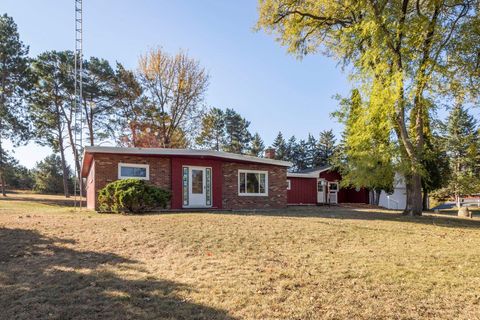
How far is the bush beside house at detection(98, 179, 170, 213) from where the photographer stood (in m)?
12.2

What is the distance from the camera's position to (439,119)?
1486 cm

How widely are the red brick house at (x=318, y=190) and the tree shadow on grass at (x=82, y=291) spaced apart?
795 inches

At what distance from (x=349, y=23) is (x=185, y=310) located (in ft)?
51.2

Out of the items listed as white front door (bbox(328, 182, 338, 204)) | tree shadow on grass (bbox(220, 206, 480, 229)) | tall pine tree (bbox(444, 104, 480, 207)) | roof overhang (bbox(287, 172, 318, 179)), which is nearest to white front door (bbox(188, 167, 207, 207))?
tree shadow on grass (bbox(220, 206, 480, 229))

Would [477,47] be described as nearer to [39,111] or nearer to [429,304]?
[429,304]

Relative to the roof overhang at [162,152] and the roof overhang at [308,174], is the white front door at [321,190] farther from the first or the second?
the roof overhang at [162,152]

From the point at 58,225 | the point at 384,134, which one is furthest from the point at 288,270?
the point at 384,134

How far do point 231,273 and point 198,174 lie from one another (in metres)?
11.2

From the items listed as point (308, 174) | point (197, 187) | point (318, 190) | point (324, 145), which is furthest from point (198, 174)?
point (324, 145)

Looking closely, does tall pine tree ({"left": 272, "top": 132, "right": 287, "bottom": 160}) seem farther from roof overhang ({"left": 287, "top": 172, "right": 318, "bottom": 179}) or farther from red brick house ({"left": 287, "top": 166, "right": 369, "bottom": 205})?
roof overhang ({"left": 287, "top": 172, "right": 318, "bottom": 179})

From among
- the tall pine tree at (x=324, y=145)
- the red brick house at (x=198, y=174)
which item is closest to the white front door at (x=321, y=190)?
the red brick house at (x=198, y=174)

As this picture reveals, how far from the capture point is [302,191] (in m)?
26.2

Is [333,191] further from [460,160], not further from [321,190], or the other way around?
[460,160]

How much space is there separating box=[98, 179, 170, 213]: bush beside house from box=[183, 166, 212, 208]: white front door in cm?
305
